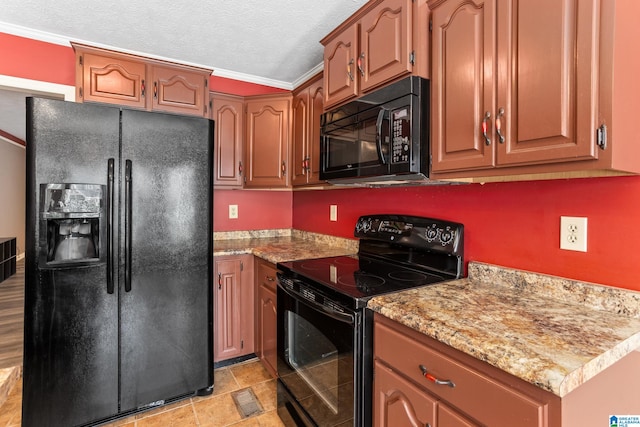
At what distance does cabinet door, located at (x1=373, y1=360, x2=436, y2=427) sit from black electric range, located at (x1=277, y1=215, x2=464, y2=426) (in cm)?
6

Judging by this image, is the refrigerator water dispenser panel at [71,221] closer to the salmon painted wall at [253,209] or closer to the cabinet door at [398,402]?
the salmon painted wall at [253,209]

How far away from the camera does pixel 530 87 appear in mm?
1010

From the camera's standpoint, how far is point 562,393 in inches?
26.1

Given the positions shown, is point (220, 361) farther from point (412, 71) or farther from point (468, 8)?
point (468, 8)

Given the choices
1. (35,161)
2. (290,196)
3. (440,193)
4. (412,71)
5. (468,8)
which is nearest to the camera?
(468,8)

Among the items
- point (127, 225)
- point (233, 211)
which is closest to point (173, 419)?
point (127, 225)

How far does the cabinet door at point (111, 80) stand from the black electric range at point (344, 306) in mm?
1570

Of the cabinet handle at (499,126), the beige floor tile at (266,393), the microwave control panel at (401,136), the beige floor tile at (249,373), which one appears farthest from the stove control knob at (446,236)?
the beige floor tile at (249,373)

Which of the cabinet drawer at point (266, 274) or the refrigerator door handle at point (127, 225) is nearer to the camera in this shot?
the refrigerator door handle at point (127, 225)

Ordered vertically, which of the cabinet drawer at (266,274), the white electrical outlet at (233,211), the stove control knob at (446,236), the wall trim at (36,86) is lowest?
the cabinet drawer at (266,274)

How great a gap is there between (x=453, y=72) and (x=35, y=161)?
2.01m

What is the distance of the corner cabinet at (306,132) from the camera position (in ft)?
7.46

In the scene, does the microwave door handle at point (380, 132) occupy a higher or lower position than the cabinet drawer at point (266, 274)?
higher

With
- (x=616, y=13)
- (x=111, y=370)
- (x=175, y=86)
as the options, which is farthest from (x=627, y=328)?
(x=175, y=86)
